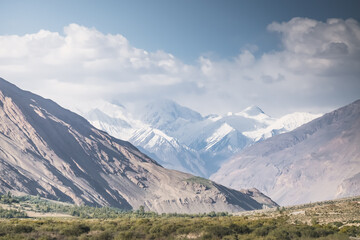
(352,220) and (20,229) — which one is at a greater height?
(352,220)

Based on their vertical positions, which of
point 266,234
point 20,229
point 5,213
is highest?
point 266,234

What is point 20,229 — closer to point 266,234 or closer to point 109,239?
point 109,239

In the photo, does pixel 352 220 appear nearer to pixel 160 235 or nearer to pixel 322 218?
pixel 322 218

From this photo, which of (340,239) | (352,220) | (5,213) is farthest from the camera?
(5,213)

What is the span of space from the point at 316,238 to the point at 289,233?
13.0 ft

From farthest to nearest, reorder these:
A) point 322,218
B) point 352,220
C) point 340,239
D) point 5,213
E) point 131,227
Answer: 1. point 5,213
2. point 322,218
3. point 352,220
4. point 131,227
5. point 340,239

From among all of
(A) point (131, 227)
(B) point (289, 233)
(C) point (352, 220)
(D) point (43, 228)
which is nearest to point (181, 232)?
(A) point (131, 227)

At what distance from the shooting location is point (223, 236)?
236ft

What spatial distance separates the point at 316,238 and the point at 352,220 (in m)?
23.5

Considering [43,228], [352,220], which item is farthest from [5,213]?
[352,220]

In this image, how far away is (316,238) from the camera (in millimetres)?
70125

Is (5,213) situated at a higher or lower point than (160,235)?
lower

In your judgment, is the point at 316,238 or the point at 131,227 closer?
the point at 316,238

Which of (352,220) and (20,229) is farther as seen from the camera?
(352,220)
